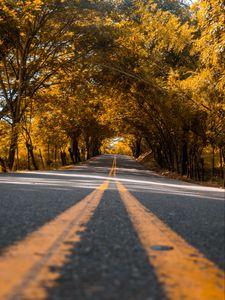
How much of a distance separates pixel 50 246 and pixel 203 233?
5.03 feet

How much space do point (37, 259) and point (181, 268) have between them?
850mm

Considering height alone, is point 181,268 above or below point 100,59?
below

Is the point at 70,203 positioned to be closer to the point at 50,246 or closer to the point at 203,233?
the point at 203,233

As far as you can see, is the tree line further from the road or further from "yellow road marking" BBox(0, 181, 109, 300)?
"yellow road marking" BBox(0, 181, 109, 300)

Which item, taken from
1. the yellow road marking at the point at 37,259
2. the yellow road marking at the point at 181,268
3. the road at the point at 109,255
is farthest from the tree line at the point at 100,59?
the yellow road marking at the point at 37,259

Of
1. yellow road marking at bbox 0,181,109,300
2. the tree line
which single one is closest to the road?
yellow road marking at bbox 0,181,109,300

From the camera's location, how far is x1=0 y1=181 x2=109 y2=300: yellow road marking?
1727mm

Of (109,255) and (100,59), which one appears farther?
(100,59)

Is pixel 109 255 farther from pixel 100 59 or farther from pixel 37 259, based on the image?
pixel 100 59

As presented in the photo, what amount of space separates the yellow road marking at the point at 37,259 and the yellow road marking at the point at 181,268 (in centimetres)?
55

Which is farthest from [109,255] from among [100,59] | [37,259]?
[100,59]

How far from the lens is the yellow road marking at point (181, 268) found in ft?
5.96

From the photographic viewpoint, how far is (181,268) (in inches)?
89.4

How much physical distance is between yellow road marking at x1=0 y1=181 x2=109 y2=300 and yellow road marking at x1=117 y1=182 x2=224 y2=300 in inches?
21.8
